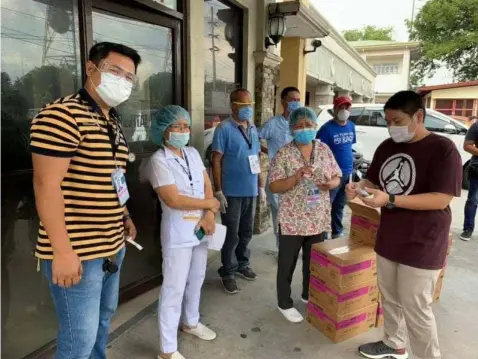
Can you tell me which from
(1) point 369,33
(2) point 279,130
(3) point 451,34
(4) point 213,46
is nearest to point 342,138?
(2) point 279,130

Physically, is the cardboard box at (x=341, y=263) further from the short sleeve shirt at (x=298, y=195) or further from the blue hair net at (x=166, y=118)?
the blue hair net at (x=166, y=118)

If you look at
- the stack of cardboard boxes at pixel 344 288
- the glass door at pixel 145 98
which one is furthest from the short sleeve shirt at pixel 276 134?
the stack of cardboard boxes at pixel 344 288

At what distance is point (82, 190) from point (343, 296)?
1.80m

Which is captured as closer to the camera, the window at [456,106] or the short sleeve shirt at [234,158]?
the short sleeve shirt at [234,158]

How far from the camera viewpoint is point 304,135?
2525 millimetres

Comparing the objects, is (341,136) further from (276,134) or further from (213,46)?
(213,46)

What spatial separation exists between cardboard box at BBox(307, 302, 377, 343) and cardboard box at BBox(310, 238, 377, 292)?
0.22 m

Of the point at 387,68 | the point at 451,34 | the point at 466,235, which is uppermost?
the point at 451,34

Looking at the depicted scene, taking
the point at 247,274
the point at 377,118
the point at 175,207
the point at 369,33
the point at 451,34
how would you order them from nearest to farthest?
the point at 175,207, the point at 247,274, the point at 377,118, the point at 451,34, the point at 369,33

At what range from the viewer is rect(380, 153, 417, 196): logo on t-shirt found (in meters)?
1.94

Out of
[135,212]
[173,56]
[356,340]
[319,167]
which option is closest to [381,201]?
[319,167]

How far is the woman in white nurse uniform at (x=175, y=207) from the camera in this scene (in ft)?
6.86

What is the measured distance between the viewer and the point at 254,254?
397 centimetres

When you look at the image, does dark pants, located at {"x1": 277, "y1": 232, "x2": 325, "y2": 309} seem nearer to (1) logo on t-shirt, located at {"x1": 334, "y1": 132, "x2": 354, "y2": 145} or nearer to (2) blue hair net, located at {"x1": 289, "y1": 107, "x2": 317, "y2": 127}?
(2) blue hair net, located at {"x1": 289, "y1": 107, "x2": 317, "y2": 127}
